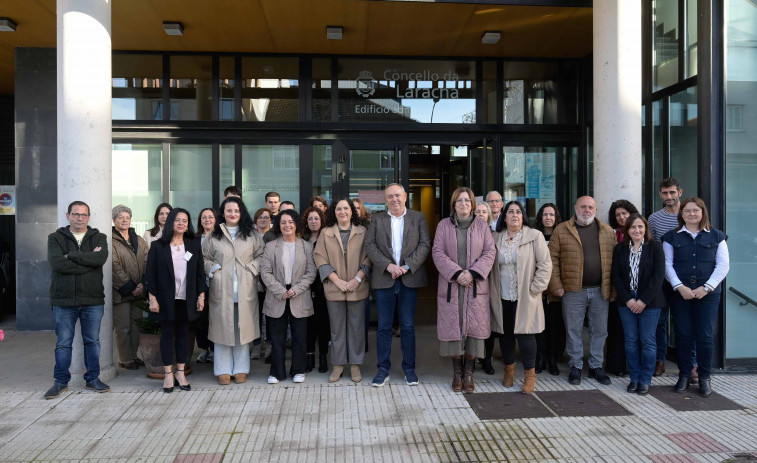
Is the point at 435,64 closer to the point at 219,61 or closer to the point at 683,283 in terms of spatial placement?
the point at 219,61

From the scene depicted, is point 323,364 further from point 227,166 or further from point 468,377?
point 227,166

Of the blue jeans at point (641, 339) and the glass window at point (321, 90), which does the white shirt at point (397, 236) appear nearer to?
the blue jeans at point (641, 339)

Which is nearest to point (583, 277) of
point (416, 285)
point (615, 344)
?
point (615, 344)

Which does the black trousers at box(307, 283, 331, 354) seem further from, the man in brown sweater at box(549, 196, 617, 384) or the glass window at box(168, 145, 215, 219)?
the glass window at box(168, 145, 215, 219)

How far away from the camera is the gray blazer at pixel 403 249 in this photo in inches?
210

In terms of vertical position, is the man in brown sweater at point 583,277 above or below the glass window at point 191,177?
below

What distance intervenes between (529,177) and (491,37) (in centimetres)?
234

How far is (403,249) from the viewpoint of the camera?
5.38 meters

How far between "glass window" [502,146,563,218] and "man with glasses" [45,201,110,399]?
6.08 metres

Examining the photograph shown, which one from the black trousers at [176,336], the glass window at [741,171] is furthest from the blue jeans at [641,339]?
the black trousers at [176,336]

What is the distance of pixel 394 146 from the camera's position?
861 centimetres

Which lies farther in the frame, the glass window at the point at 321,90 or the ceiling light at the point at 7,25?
the glass window at the point at 321,90

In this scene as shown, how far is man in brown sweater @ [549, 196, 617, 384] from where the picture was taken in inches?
213

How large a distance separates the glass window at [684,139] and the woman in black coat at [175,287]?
5.43m
